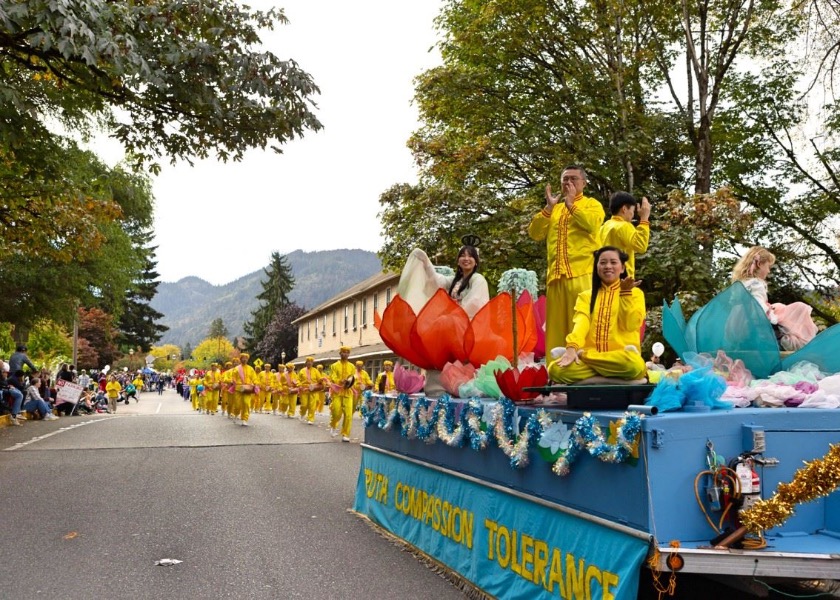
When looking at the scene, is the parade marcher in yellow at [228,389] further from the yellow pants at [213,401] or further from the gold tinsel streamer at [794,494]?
the gold tinsel streamer at [794,494]

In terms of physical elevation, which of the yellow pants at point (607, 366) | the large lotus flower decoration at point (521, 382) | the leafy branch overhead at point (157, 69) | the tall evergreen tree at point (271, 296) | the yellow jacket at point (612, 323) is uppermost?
the tall evergreen tree at point (271, 296)

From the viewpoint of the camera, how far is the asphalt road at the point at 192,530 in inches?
225

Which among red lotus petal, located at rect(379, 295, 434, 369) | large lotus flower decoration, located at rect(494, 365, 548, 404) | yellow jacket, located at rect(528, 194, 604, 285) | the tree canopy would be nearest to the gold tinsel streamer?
large lotus flower decoration, located at rect(494, 365, 548, 404)

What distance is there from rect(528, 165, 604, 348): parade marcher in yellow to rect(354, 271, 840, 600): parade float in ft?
1.78

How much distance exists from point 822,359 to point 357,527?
14.6 ft

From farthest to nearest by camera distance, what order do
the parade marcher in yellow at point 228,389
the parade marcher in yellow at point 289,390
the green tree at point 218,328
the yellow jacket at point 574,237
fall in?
the green tree at point 218,328 → the parade marcher in yellow at point 289,390 → the parade marcher in yellow at point 228,389 → the yellow jacket at point 574,237

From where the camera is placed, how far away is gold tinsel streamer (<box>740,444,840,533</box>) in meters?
3.71

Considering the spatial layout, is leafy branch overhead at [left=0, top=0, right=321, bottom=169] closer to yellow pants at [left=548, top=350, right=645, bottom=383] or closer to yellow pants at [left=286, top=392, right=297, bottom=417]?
yellow pants at [left=548, top=350, right=645, bottom=383]

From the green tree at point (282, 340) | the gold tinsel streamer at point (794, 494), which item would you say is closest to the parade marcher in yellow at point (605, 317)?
the gold tinsel streamer at point (794, 494)

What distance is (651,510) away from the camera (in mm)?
3680

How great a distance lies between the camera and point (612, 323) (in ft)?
16.2

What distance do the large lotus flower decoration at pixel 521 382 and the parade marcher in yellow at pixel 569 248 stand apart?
3.35 ft

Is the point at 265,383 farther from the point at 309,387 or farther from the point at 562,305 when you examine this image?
the point at 562,305

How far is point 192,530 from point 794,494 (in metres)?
5.59
